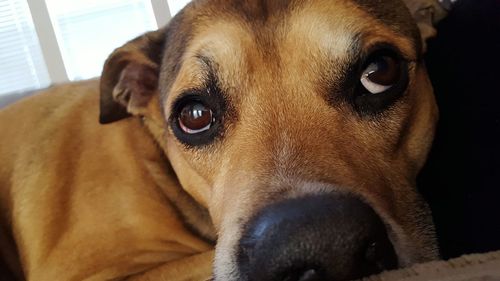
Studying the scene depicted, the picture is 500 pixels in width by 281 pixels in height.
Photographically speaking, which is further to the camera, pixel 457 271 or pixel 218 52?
pixel 218 52

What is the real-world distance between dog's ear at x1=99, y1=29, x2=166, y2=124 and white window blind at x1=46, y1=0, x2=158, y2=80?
5.14 meters

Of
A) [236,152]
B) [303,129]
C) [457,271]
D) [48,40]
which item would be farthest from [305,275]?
[48,40]

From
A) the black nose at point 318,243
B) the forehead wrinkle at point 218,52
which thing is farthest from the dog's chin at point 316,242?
the forehead wrinkle at point 218,52

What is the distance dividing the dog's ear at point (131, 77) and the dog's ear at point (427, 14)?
99 cm

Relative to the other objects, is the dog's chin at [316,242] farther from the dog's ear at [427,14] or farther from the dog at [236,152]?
the dog's ear at [427,14]

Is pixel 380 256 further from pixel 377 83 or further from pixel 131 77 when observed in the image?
pixel 131 77

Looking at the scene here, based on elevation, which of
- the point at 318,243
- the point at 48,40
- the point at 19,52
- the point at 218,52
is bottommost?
the point at 19,52

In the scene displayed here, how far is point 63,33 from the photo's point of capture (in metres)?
7.53

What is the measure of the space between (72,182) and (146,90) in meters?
0.47

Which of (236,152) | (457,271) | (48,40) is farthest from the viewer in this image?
(48,40)

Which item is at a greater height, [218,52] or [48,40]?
[218,52]

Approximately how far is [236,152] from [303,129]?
0.25 metres

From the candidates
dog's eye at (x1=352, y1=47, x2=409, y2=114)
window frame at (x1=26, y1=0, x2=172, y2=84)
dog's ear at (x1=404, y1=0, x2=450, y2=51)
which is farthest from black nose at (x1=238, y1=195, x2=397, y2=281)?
window frame at (x1=26, y1=0, x2=172, y2=84)

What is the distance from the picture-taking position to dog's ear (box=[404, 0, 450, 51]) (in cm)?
242
